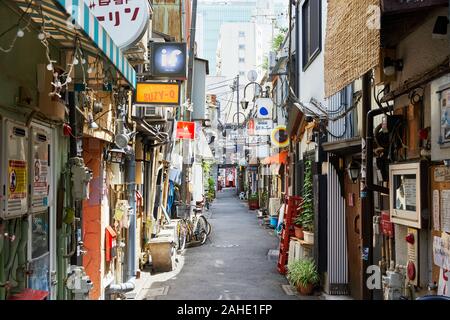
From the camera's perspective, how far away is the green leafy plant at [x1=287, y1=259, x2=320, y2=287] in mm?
12000

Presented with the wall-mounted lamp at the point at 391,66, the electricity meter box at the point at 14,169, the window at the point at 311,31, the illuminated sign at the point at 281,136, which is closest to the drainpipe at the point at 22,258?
the electricity meter box at the point at 14,169

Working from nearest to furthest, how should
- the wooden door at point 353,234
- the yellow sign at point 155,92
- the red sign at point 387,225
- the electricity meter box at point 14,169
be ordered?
the electricity meter box at point 14,169
the red sign at point 387,225
the wooden door at point 353,234
the yellow sign at point 155,92

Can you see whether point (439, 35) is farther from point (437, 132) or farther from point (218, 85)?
point (218, 85)

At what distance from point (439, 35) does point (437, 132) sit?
1037 mm

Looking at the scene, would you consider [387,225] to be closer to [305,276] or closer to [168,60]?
[305,276]

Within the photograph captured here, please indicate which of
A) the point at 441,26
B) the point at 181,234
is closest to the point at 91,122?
the point at 441,26

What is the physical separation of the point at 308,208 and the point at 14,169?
9.38 meters

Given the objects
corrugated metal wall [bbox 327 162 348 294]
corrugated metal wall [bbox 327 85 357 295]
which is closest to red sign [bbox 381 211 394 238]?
corrugated metal wall [bbox 327 85 357 295]

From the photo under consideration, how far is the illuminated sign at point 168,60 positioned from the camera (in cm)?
1195

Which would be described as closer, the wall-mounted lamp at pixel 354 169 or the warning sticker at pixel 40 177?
the warning sticker at pixel 40 177

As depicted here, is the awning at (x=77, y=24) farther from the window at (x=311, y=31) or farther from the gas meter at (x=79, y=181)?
the window at (x=311, y=31)

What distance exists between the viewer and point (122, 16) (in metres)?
7.65

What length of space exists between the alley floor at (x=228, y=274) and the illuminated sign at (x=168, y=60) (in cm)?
498

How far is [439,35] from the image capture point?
560cm
